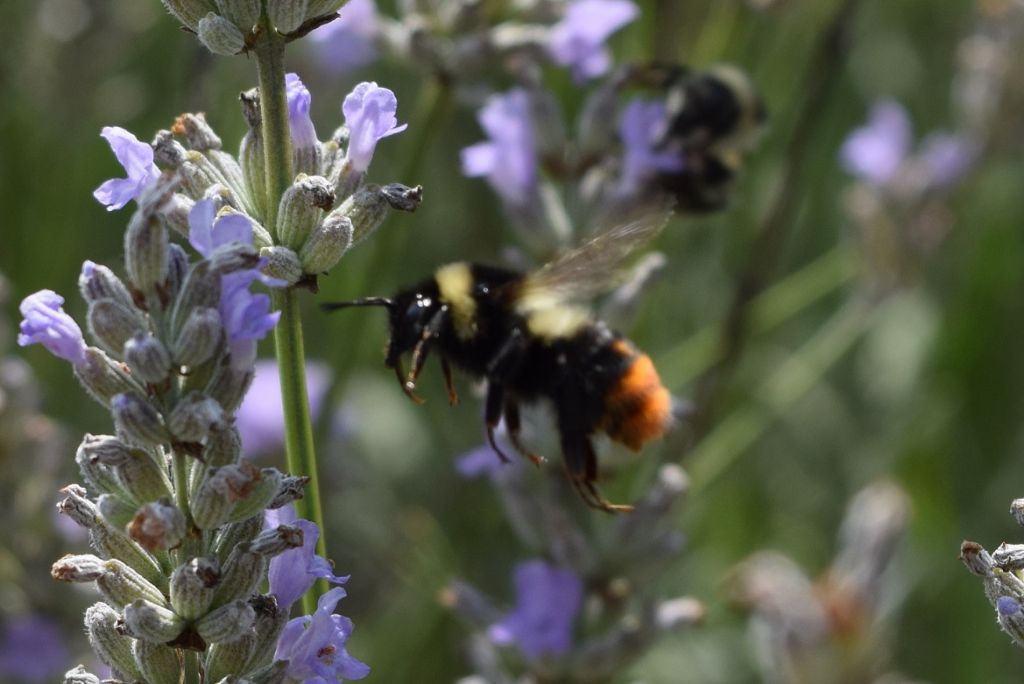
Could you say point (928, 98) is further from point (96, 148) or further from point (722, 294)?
point (96, 148)

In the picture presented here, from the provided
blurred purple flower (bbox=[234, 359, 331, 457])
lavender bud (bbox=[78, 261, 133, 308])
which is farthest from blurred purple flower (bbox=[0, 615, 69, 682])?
lavender bud (bbox=[78, 261, 133, 308])

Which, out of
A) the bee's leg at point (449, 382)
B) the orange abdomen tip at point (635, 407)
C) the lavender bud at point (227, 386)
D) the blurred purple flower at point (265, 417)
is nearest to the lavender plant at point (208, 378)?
the lavender bud at point (227, 386)

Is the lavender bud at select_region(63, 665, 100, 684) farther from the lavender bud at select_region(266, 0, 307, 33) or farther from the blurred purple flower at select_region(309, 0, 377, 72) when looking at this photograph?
the blurred purple flower at select_region(309, 0, 377, 72)

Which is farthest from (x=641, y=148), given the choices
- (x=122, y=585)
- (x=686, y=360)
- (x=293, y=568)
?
(x=122, y=585)

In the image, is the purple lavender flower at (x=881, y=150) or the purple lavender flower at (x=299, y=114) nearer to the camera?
the purple lavender flower at (x=299, y=114)

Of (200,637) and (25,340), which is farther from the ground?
(25,340)

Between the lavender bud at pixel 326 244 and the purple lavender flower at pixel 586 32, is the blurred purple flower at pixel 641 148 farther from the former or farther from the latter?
the lavender bud at pixel 326 244

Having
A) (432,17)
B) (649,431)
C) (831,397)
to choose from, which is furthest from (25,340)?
(831,397)
